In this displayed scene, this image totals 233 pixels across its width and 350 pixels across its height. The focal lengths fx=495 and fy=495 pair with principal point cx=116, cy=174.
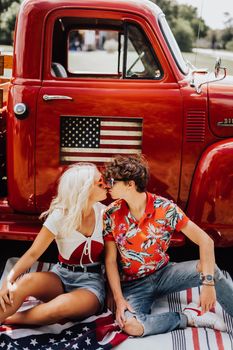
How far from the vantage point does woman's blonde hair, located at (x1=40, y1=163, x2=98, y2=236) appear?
261 centimetres

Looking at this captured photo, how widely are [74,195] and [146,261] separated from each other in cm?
54

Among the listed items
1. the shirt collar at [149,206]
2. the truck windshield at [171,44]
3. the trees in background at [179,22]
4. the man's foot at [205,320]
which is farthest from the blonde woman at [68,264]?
the trees in background at [179,22]

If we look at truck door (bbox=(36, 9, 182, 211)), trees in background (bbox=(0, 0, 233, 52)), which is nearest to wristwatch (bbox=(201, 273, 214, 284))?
truck door (bbox=(36, 9, 182, 211))

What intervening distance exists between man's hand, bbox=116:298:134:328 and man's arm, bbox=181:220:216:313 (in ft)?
1.27

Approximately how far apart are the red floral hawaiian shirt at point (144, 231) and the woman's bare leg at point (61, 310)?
0.30m

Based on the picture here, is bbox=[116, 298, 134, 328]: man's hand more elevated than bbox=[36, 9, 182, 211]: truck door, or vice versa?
bbox=[36, 9, 182, 211]: truck door

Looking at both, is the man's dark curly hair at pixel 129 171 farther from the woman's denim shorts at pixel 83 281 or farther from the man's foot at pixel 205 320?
the man's foot at pixel 205 320

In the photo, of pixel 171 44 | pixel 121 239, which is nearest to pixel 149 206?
pixel 121 239

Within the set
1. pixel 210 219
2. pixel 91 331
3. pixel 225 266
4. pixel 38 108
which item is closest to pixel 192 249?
pixel 225 266

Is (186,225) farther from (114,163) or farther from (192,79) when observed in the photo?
(192,79)

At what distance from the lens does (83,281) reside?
2.70m

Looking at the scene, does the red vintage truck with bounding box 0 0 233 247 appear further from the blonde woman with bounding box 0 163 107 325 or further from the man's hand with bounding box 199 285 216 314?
the man's hand with bounding box 199 285 216 314

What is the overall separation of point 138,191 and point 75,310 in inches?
27.5

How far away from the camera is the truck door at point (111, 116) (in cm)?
297
